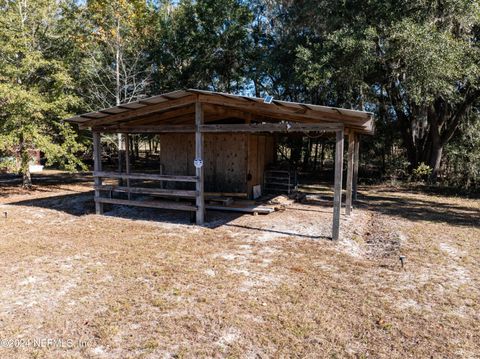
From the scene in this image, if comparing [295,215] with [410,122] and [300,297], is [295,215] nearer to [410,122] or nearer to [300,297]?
[300,297]

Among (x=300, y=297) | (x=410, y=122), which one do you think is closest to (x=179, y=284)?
(x=300, y=297)

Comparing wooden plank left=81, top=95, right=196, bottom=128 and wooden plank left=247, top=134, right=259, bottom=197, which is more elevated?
wooden plank left=81, top=95, right=196, bottom=128

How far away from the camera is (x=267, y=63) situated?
15.8 m

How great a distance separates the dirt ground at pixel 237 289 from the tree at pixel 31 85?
4.06 m

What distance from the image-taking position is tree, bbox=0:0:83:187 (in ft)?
35.3

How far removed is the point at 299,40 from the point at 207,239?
11462 mm

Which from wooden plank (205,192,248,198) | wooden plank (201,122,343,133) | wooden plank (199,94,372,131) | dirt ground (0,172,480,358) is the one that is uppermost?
wooden plank (199,94,372,131)

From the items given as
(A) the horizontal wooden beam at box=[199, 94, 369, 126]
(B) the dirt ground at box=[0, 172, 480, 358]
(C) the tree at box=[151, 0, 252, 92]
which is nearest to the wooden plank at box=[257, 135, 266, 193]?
(B) the dirt ground at box=[0, 172, 480, 358]

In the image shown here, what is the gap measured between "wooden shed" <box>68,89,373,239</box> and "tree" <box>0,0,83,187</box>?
9.25ft

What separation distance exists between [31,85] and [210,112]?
275 inches

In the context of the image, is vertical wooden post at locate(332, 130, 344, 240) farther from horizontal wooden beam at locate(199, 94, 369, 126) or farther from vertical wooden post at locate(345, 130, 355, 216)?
vertical wooden post at locate(345, 130, 355, 216)

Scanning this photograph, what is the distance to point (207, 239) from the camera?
669cm

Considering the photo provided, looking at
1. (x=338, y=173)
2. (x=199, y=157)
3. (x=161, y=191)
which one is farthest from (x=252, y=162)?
(x=338, y=173)

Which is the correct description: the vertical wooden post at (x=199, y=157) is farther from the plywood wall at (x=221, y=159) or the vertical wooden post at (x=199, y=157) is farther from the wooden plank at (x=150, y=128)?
the plywood wall at (x=221, y=159)
